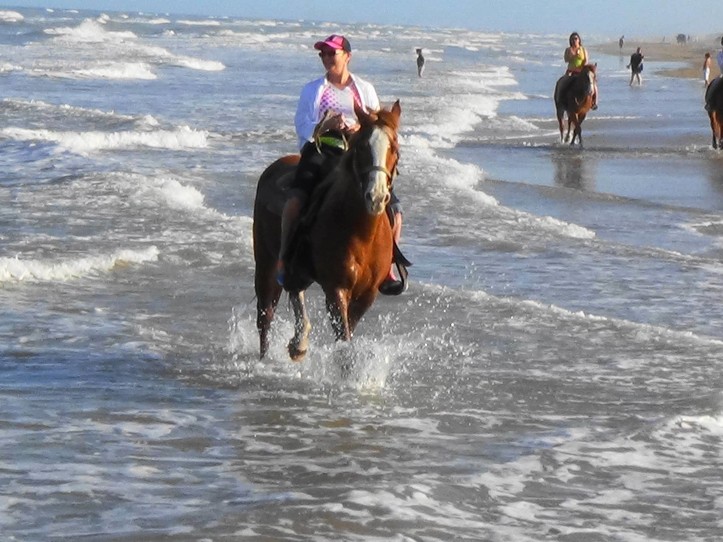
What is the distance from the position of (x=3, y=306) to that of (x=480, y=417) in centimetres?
402

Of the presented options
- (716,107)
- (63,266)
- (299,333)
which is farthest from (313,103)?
(716,107)

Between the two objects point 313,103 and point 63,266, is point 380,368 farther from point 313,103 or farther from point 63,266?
point 63,266

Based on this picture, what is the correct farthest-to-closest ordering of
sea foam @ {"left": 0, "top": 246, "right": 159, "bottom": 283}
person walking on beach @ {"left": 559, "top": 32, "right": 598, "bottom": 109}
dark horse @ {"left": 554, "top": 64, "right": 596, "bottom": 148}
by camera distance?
1. person walking on beach @ {"left": 559, "top": 32, "right": 598, "bottom": 109}
2. dark horse @ {"left": 554, "top": 64, "right": 596, "bottom": 148}
3. sea foam @ {"left": 0, "top": 246, "right": 159, "bottom": 283}

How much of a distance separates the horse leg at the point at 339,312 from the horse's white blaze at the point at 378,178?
70 cm

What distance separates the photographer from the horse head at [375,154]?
647cm

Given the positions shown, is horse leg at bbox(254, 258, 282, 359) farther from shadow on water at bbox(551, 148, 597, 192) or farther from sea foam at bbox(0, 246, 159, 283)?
shadow on water at bbox(551, 148, 597, 192)

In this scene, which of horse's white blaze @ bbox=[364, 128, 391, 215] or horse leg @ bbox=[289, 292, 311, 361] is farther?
horse leg @ bbox=[289, 292, 311, 361]

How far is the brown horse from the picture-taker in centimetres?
655

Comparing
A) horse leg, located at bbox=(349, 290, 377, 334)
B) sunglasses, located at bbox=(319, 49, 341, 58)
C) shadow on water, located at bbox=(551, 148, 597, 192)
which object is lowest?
shadow on water, located at bbox=(551, 148, 597, 192)

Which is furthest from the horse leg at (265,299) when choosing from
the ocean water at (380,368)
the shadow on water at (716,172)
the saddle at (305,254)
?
the shadow on water at (716,172)

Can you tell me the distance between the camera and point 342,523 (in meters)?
5.10

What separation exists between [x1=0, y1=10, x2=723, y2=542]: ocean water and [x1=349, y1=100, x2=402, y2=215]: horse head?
1.09 m

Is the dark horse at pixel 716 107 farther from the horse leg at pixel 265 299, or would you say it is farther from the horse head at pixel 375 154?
the horse head at pixel 375 154

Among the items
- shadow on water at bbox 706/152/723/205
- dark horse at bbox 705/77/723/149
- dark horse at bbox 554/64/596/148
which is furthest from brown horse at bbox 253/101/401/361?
dark horse at bbox 554/64/596/148
